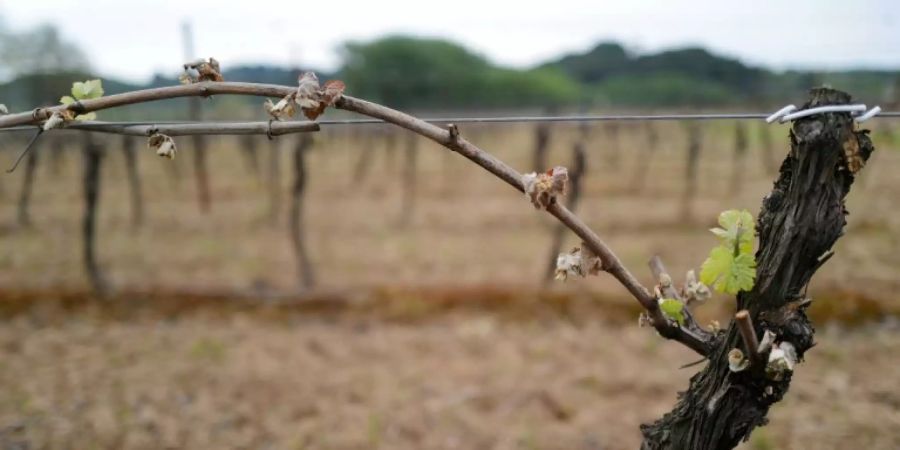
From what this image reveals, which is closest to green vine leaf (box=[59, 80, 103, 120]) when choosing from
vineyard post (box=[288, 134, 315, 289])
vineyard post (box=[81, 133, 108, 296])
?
vineyard post (box=[288, 134, 315, 289])

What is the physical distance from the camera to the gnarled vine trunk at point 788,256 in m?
1.24

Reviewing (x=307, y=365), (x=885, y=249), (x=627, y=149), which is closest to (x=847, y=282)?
(x=885, y=249)

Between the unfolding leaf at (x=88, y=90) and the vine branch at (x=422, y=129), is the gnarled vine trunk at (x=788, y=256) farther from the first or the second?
the unfolding leaf at (x=88, y=90)

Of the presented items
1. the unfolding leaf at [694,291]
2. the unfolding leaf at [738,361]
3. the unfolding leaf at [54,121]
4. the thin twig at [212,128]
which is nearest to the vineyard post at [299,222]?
the thin twig at [212,128]

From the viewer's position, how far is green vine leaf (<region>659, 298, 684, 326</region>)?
146cm

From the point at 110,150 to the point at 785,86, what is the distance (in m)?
20.3

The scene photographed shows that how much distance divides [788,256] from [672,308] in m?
0.27

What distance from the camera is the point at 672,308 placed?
1.46 m

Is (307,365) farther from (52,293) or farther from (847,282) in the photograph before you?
(847,282)

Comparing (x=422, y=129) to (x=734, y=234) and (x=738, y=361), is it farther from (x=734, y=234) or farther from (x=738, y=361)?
(x=738, y=361)

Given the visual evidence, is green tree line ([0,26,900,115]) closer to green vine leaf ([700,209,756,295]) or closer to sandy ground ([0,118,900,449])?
sandy ground ([0,118,900,449])

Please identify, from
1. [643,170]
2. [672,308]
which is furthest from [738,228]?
[643,170]

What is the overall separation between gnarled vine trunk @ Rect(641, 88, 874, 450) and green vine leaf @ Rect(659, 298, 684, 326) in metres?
0.11

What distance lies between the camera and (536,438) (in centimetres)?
402
